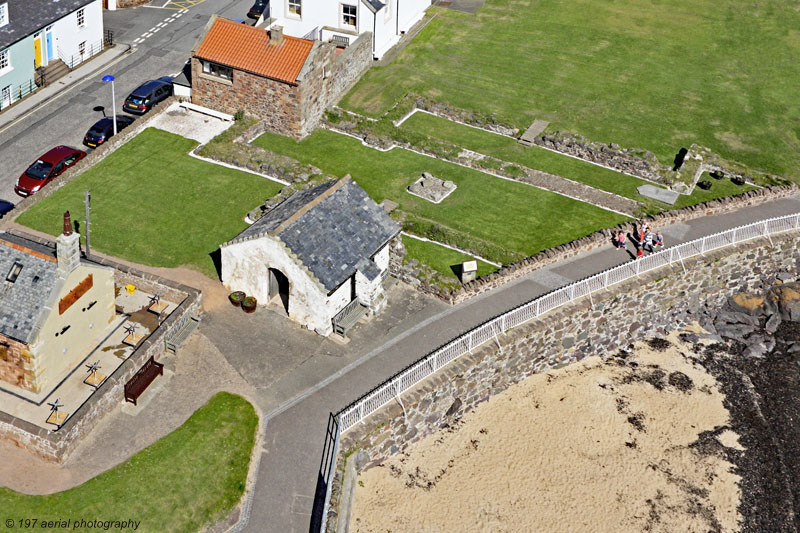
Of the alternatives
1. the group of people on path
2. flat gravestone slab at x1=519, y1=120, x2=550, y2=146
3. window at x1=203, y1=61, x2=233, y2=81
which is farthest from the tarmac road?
the group of people on path

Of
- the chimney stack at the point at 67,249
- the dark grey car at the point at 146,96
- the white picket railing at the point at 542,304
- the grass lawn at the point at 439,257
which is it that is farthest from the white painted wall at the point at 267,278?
the dark grey car at the point at 146,96

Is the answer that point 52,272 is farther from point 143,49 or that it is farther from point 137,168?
point 143,49

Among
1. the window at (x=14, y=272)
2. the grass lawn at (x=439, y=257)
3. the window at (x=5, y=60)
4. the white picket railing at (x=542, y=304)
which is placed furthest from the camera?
the window at (x=5, y=60)

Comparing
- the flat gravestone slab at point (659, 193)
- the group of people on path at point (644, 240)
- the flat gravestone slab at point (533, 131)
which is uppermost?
the flat gravestone slab at point (533, 131)

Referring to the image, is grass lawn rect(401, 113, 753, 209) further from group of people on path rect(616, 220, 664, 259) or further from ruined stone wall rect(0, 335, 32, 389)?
ruined stone wall rect(0, 335, 32, 389)

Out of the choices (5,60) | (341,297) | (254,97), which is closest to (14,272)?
(341,297)

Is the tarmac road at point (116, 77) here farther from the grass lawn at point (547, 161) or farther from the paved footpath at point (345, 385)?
the paved footpath at point (345, 385)
